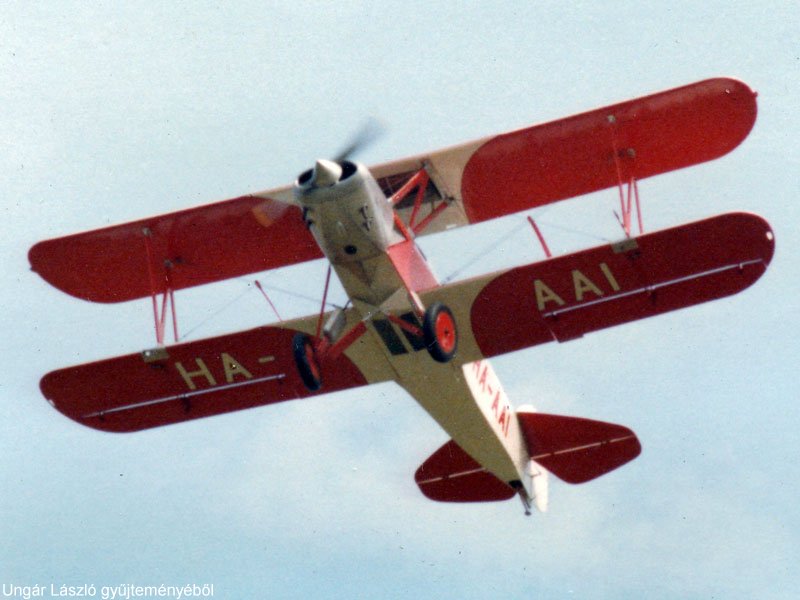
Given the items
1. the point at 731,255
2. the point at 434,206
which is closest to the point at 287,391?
the point at 434,206

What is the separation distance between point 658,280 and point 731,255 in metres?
0.68

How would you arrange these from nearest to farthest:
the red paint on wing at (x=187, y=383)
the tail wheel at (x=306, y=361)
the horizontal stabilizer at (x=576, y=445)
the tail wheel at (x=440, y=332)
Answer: the tail wheel at (x=440, y=332) → the tail wheel at (x=306, y=361) → the red paint on wing at (x=187, y=383) → the horizontal stabilizer at (x=576, y=445)

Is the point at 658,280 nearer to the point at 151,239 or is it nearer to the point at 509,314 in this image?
the point at 509,314

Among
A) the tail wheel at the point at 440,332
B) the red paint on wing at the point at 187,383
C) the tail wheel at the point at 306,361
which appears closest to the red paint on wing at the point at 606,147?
the tail wheel at the point at 440,332

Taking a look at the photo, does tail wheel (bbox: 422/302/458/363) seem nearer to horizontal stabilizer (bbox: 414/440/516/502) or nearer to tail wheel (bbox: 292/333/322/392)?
tail wheel (bbox: 292/333/322/392)

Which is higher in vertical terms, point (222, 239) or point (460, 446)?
point (222, 239)

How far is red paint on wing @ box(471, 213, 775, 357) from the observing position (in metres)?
11.9

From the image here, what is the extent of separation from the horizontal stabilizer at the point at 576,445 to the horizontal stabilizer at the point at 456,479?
57cm

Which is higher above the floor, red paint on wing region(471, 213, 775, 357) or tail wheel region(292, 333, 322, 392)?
tail wheel region(292, 333, 322, 392)

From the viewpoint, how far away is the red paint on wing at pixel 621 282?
11.9 m

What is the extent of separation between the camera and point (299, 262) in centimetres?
1446

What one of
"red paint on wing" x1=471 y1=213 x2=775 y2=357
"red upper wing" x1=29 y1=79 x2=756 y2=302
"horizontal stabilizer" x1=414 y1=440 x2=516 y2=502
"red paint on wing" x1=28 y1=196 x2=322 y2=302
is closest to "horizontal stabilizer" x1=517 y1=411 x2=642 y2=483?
"horizontal stabilizer" x1=414 y1=440 x2=516 y2=502

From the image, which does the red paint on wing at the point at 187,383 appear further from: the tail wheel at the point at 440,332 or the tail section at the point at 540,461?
the tail section at the point at 540,461

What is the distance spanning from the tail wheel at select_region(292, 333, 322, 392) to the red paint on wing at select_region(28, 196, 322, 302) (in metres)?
1.70
